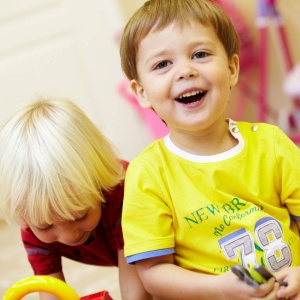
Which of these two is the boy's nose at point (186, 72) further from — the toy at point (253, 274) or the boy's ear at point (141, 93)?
the toy at point (253, 274)

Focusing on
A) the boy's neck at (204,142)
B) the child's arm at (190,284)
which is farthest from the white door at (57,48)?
the child's arm at (190,284)

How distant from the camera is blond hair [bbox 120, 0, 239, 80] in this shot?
903 mm

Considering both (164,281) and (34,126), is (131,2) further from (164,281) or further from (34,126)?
(164,281)

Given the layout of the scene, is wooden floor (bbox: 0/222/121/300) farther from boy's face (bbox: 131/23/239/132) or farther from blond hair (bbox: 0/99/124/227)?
boy's face (bbox: 131/23/239/132)

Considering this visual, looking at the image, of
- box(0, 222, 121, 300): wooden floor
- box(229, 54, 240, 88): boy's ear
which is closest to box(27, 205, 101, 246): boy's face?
box(229, 54, 240, 88): boy's ear

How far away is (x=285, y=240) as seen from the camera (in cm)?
91

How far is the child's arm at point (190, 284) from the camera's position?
774 mm

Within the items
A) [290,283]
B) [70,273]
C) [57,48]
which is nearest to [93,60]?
[57,48]

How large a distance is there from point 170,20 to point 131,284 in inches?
19.0

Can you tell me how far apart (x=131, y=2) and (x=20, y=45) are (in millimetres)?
557

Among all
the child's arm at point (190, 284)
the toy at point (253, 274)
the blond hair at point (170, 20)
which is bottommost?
the child's arm at point (190, 284)

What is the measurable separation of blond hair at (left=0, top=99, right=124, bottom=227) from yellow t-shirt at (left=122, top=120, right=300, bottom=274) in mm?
95

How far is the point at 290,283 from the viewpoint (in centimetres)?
81

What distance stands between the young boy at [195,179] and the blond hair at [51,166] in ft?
0.32
